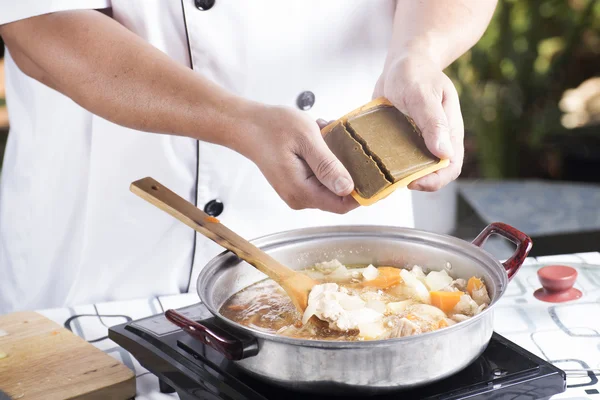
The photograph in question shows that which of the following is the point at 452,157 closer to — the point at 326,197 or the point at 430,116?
the point at 430,116

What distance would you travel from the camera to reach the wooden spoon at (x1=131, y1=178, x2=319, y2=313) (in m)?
1.20

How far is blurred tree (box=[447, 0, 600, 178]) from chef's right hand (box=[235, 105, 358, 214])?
A: 276cm

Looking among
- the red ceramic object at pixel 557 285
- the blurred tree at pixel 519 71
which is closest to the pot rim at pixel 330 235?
the red ceramic object at pixel 557 285

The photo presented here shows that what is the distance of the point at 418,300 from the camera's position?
3.98ft

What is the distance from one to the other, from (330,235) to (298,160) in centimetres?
15

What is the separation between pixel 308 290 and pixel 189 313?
0.21 meters

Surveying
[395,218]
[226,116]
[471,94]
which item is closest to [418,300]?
[226,116]

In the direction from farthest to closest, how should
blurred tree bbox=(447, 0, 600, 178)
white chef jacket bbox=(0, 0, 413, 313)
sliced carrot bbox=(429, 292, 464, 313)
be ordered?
blurred tree bbox=(447, 0, 600, 178)
white chef jacket bbox=(0, 0, 413, 313)
sliced carrot bbox=(429, 292, 464, 313)

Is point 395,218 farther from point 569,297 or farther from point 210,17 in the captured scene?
point 210,17

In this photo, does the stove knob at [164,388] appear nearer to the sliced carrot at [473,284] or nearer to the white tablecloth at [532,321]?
the white tablecloth at [532,321]

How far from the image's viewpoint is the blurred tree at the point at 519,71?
3.98 meters

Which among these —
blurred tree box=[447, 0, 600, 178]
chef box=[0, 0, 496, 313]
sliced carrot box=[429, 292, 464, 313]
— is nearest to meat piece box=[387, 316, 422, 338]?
sliced carrot box=[429, 292, 464, 313]

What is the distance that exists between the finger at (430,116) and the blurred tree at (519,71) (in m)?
2.63

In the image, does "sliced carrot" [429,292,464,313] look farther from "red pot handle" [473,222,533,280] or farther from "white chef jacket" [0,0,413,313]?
"white chef jacket" [0,0,413,313]
